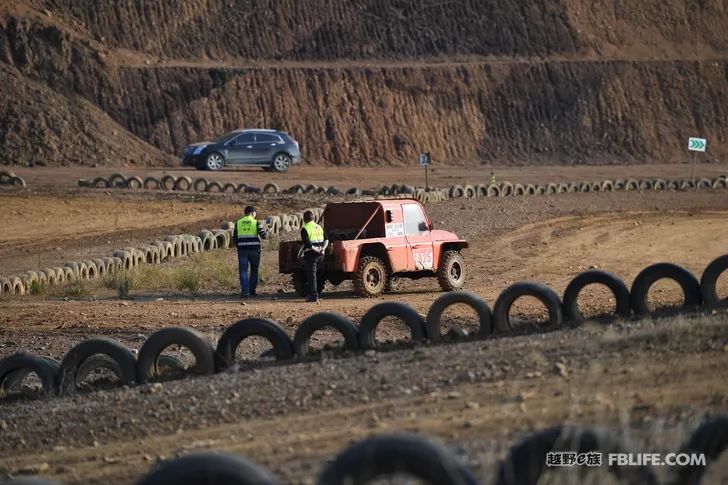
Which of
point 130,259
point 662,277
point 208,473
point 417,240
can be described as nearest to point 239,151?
point 130,259

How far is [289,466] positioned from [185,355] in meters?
7.33

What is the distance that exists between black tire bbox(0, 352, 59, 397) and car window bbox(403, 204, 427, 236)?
932 cm

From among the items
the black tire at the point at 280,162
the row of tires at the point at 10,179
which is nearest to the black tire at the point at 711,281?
the row of tires at the point at 10,179

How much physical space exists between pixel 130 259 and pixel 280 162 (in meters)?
26.3

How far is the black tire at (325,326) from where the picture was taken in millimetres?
13852

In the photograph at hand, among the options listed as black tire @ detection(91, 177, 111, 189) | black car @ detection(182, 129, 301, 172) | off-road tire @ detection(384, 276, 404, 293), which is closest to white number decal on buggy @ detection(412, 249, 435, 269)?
off-road tire @ detection(384, 276, 404, 293)

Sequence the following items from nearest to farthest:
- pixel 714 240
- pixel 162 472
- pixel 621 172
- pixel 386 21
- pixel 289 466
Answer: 1. pixel 162 472
2. pixel 289 466
3. pixel 714 240
4. pixel 621 172
5. pixel 386 21

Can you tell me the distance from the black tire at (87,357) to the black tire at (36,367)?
0.26 feet

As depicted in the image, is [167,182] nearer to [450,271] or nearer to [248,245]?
[248,245]

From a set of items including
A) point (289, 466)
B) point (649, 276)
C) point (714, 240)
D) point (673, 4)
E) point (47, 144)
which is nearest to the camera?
point (289, 466)

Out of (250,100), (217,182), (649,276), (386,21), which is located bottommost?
(649,276)

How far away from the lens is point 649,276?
15.1m

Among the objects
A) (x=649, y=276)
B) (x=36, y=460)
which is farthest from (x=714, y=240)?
(x=36, y=460)

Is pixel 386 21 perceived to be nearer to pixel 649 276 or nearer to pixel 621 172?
pixel 621 172
